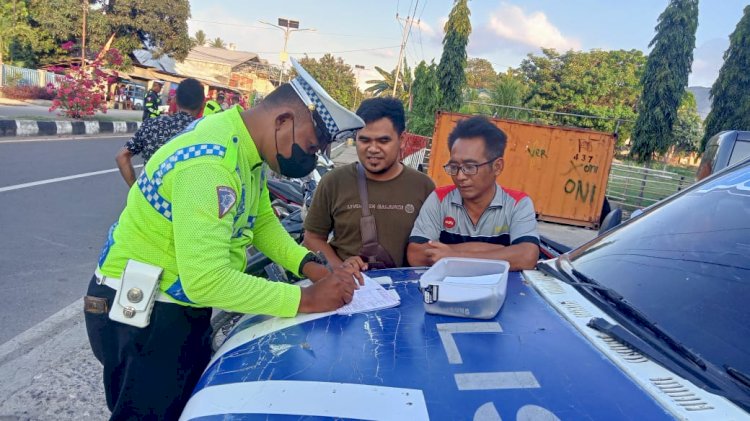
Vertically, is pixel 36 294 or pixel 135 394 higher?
pixel 135 394

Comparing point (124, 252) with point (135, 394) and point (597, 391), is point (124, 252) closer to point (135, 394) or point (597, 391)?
point (135, 394)

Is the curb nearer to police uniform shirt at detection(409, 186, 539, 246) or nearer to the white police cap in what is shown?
police uniform shirt at detection(409, 186, 539, 246)

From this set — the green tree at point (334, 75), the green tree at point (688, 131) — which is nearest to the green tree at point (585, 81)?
the green tree at point (688, 131)

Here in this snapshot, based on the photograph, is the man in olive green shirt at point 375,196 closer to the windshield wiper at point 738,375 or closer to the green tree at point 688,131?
the windshield wiper at point 738,375

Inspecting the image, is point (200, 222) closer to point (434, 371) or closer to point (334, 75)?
point (434, 371)

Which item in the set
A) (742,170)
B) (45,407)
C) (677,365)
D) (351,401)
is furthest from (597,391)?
(45,407)

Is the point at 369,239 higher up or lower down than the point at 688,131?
lower down

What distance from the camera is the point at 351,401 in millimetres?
1265

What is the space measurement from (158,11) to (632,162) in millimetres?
27484

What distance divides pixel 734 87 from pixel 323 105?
822 inches

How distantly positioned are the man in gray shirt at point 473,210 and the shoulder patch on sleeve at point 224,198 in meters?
1.20

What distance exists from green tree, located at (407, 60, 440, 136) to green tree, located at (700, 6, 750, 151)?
10.2 meters

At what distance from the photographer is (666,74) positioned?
19922mm

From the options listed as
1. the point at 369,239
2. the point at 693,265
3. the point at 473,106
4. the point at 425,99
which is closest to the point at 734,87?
the point at 473,106
